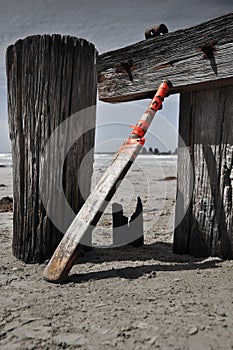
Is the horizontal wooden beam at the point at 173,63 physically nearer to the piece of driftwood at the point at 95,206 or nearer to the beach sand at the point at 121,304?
the piece of driftwood at the point at 95,206

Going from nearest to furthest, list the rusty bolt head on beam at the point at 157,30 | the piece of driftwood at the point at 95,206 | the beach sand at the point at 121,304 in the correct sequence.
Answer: the beach sand at the point at 121,304 < the piece of driftwood at the point at 95,206 < the rusty bolt head on beam at the point at 157,30

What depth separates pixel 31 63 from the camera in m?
2.88

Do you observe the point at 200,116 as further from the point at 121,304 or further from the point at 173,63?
the point at 121,304

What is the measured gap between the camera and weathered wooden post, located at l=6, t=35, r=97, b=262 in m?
2.88

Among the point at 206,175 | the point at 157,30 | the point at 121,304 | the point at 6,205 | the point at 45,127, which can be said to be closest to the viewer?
the point at 121,304

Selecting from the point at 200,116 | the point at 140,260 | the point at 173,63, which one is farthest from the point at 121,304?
the point at 173,63

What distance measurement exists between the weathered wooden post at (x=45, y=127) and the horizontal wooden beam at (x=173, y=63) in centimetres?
49

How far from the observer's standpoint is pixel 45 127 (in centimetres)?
291

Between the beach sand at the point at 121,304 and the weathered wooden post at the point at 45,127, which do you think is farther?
the weathered wooden post at the point at 45,127

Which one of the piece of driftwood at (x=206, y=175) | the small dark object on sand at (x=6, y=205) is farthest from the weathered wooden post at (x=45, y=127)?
the small dark object on sand at (x=6, y=205)

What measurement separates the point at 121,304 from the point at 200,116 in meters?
1.72

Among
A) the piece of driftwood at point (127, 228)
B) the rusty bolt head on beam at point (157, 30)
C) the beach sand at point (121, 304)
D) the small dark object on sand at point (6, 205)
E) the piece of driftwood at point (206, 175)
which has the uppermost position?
the rusty bolt head on beam at point (157, 30)

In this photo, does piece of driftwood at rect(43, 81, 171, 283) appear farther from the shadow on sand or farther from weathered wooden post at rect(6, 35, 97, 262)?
weathered wooden post at rect(6, 35, 97, 262)

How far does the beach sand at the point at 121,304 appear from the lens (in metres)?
1.72
